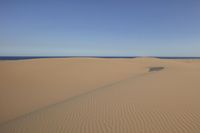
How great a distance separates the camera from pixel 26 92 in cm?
1106

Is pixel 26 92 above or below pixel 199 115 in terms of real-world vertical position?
below

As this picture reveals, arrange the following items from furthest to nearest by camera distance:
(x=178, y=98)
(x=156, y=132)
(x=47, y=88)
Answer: (x=47, y=88) → (x=178, y=98) → (x=156, y=132)

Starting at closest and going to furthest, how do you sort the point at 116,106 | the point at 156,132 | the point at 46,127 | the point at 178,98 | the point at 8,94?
the point at 156,132 < the point at 46,127 < the point at 116,106 < the point at 178,98 < the point at 8,94

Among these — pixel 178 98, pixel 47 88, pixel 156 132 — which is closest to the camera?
pixel 156 132

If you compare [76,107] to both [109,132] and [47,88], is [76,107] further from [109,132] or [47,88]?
[47,88]

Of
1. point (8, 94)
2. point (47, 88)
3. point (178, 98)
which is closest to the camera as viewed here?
point (178, 98)

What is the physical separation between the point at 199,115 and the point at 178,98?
201cm

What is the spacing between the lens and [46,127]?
193 inches

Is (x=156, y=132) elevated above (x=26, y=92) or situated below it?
above

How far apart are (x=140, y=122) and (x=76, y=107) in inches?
107

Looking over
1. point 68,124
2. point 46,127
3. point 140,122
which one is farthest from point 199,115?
point 46,127

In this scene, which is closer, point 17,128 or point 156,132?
point 156,132

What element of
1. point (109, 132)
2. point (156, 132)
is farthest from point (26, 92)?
point (156, 132)

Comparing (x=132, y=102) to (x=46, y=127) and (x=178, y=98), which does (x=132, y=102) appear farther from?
(x=46, y=127)
